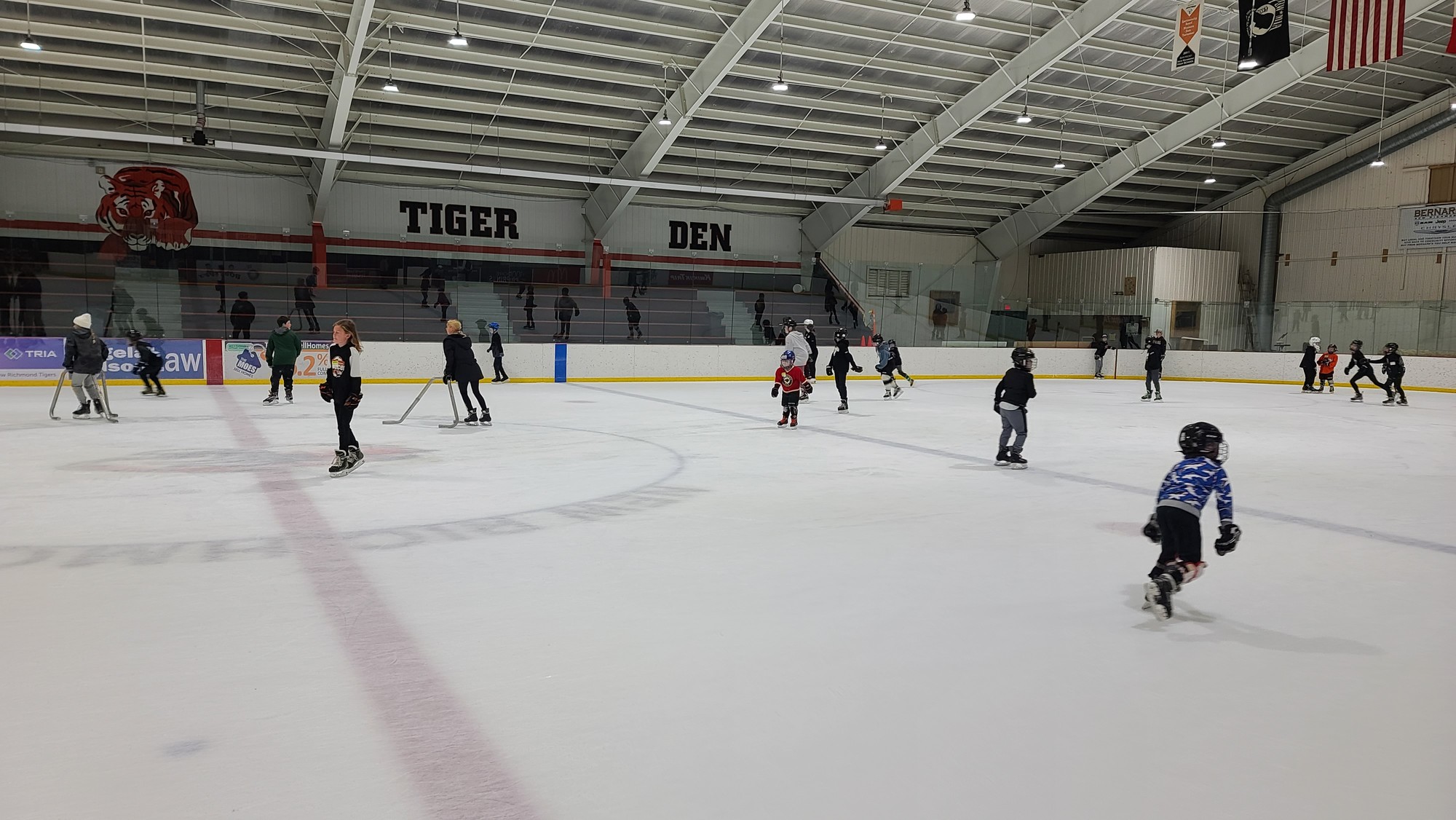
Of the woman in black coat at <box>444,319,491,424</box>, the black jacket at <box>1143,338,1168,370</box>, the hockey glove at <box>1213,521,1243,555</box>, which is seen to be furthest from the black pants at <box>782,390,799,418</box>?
the black jacket at <box>1143,338,1168,370</box>

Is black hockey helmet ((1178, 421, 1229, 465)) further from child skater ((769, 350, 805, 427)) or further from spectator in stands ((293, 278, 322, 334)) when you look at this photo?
spectator in stands ((293, 278, 322, 334))

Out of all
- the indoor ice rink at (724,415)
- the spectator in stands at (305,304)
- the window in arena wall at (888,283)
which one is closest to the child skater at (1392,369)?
the indoor ice rink at (724,415)

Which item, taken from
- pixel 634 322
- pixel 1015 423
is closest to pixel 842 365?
pixel 1015 423

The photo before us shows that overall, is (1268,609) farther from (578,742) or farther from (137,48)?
(137,48)

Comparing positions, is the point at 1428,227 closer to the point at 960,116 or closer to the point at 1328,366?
the point at 1328,366

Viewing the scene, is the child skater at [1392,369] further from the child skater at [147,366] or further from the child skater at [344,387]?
the child skater at [147,366]

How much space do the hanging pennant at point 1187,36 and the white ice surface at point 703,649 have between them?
9.14 meters

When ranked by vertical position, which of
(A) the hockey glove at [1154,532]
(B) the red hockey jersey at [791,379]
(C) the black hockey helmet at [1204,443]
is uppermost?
(C) the black hockey helmet at [1204,443]

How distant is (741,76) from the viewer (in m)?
21.4

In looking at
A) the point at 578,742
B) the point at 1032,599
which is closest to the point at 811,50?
the point at 1032,599

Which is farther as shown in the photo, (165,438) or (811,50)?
(811,50)

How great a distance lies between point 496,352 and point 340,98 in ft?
19.1

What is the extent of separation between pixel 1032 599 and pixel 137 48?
2069 cm

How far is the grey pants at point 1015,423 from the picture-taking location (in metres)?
8.47
